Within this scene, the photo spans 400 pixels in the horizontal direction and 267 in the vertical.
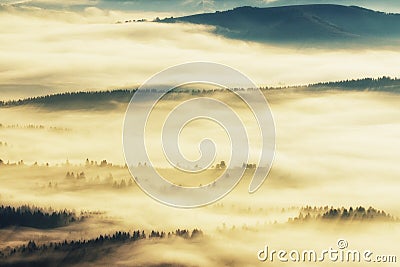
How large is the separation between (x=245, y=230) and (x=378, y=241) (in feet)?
103

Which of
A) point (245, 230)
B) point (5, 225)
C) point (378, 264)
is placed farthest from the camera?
point (5, 225)

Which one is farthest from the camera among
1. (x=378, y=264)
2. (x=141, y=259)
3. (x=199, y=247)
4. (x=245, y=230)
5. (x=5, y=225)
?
(x=5, y=225)

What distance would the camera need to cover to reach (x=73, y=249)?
164m

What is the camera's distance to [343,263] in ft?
475

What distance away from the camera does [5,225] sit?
634 feet

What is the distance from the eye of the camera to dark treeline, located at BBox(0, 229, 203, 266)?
514 ft

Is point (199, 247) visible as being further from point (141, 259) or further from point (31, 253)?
point (31, 253)

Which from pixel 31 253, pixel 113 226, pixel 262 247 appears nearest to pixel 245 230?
pixel 262 247

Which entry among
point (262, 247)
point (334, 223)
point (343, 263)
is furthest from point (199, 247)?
point (334, 223)

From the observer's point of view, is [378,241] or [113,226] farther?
[113,226]

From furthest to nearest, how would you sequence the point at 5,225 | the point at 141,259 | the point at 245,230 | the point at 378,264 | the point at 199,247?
the point at 5,225
the point at 245,230
the point at 199,247
the point at 141,259
the point at 378,264

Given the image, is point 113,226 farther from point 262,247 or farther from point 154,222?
point 262,247

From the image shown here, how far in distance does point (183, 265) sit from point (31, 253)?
37321 millimetres

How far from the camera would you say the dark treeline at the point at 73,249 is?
6171 inches
